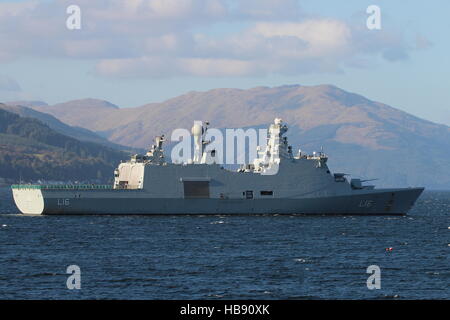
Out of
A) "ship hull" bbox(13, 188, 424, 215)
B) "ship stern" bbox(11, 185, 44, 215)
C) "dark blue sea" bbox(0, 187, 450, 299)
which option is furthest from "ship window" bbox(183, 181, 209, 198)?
"ship stern" bbox(11, 185, 44, 215)

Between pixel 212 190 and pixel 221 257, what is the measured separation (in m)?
23.6

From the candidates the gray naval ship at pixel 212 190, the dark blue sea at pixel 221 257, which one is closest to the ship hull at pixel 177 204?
the gray naval ship at pixel 212 190

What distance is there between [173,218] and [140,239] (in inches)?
586

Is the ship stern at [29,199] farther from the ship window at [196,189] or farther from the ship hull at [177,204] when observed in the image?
the ship window at [196,189]

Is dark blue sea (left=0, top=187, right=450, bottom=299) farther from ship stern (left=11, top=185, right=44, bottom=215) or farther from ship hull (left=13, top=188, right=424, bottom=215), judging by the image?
ship stern (left=11, top=185, right=44, bottom=215)

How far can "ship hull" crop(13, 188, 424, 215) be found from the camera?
214ft

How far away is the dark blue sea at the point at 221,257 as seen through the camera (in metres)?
32.4

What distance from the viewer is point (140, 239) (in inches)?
1989

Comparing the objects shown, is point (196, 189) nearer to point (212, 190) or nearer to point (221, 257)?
point (212, 190)

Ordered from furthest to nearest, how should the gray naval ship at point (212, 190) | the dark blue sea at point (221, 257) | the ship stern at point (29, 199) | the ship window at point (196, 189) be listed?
the ship window at point (196, 189), the ship stern at point (29, 199), the gray naval ship at point (212, 190), the dark blue sea at point (221, 257)

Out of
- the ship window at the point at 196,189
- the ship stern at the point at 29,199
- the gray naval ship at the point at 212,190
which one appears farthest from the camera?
the ship window at the point at 196,189

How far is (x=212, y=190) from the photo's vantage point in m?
66.0

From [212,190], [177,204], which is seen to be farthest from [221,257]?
[177,204]
